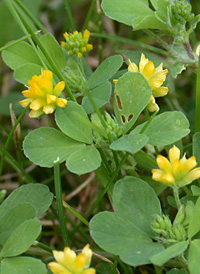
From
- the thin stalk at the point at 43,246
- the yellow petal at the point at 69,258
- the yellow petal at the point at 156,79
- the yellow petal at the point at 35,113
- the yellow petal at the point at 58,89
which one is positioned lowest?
the thin stalk at the point at 43,246

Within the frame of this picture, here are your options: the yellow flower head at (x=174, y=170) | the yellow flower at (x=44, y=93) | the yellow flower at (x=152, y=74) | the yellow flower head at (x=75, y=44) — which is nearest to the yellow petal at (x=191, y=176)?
the yellow flower head at (x=174, y=170)

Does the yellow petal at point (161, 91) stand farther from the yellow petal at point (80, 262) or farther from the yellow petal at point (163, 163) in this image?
the yellow petal at point (80, 262)

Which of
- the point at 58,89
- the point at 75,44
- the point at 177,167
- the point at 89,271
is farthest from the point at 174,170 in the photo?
the point at 75,44

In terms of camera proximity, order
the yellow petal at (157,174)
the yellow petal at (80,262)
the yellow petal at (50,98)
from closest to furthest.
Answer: the yellow petal at (80,262) < the yellow petal at (157,174) < the yellow petal at (50,98)

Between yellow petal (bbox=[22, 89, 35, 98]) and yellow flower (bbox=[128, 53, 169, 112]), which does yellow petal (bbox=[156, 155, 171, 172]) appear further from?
yellow petal (bbox=[22, 89, 35, 98])

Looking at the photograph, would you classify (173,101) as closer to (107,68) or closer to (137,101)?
(107,68)

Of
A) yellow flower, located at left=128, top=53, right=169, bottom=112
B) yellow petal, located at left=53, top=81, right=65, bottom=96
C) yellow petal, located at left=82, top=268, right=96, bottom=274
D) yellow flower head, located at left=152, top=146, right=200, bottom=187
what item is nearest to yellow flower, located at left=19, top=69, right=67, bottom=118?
yellow petal, located at left=53, top=81, right=65, bottom=96

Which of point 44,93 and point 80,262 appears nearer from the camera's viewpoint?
point 80,262

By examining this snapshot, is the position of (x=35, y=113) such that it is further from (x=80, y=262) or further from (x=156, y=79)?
(x=80, y=262)
